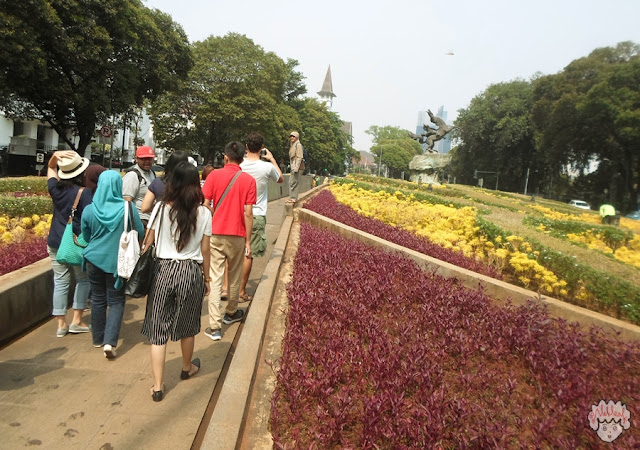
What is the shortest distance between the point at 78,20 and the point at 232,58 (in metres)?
16.1

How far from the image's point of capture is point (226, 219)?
4.18 m

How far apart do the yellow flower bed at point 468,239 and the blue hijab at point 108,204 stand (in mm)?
4061

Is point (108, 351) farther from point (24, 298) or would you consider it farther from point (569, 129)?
point (569, 129)

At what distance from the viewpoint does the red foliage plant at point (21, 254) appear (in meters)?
4.67

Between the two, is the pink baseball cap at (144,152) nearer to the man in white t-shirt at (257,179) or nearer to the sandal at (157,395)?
the man in white t-shirt at (257,179)

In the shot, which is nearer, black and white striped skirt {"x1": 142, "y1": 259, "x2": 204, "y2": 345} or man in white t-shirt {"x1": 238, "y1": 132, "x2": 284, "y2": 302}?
black and white striped skirt {"x1": 142, "y1": 259, "x2": 204, "y2": 345}

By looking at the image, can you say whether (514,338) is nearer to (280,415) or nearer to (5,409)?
(280,415)

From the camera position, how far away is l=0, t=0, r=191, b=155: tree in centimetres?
1560

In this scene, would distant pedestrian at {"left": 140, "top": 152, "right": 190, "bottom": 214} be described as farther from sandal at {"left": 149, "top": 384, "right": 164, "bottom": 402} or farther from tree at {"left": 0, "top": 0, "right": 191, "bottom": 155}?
tree at {"left": 0, "top": 0, "right": 191, "bottom": 155}

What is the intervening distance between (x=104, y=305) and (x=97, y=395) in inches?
37.1

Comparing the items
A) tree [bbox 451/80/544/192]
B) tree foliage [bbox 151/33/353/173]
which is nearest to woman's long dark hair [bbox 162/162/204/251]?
tree foliage [bbox 151/33/353/173]

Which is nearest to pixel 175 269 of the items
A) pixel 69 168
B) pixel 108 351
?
pixel 108 351

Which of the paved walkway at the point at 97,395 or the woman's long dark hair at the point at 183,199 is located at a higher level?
the woman's long dark hair at the point at 183,199

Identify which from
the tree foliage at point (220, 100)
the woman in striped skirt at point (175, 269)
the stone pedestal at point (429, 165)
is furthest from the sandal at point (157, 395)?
the tree foliage at point (220, 100)
